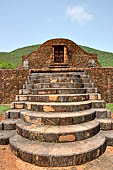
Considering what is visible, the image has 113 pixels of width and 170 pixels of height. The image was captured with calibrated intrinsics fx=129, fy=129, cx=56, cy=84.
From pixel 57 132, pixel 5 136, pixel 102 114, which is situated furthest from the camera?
pixel 102 114

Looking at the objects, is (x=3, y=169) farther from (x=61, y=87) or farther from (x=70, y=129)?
(x=61, y=87)

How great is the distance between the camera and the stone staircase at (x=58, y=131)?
10.0 ft

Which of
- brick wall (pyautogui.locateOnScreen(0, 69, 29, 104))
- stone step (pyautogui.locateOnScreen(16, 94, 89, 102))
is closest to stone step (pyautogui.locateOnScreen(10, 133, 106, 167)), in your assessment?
stone step (pyautogui.locateOnScreen(16, 94, 89, 102))

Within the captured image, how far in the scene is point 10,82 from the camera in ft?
35.1

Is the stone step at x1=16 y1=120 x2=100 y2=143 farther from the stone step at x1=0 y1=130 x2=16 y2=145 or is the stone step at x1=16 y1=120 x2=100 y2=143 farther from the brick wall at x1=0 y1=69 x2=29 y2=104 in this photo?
the brick wall at x1=0 y1=69 x2=29 y2=104

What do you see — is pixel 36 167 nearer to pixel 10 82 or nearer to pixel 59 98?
pixel 59 98

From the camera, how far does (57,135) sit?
3514 mm

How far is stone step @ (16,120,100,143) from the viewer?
353 centimetres

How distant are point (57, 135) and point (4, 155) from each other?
156 cm

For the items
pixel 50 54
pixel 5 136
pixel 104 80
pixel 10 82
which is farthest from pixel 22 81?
pixel 50 54

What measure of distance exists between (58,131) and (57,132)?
6 cm

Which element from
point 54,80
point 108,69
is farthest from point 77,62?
point 54,80

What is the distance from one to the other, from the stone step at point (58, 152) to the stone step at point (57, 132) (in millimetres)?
126

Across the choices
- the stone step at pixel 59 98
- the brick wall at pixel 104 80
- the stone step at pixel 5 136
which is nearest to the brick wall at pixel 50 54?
the brick wall at pixel 104 80
